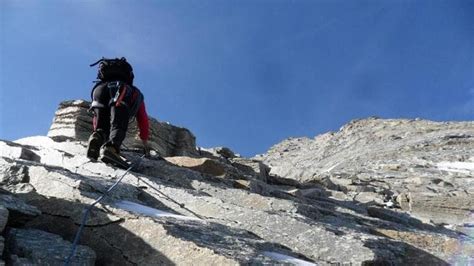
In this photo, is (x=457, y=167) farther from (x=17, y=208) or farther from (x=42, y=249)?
(x=42, y=249)

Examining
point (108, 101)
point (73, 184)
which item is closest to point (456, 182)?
point (108, 101)

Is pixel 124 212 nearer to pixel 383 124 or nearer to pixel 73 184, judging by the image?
pixel 73 184

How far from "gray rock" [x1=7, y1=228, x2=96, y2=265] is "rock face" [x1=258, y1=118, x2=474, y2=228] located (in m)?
13.0

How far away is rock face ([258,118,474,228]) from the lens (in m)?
21.0

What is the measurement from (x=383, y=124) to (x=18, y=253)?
216ft

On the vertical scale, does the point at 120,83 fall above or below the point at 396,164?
below

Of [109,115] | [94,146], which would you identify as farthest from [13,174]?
[109,115]

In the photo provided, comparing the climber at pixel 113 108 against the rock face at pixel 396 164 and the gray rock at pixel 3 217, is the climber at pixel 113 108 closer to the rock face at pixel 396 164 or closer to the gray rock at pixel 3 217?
A: the gray rock at pixel 3 217

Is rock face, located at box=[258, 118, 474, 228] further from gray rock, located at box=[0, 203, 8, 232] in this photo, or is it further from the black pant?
gray rock, located at box=[0, 203, 8, 232]

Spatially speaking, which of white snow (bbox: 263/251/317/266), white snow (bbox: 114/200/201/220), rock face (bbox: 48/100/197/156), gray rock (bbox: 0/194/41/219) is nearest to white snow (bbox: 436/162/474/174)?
rock face (bbox: 48/100/197/156)

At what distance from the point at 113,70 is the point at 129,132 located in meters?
7.97

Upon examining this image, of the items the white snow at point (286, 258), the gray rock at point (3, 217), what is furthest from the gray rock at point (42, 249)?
the white snow at point (286, 258)

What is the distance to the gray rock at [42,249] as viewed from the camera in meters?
5.30

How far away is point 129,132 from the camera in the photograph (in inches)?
778
